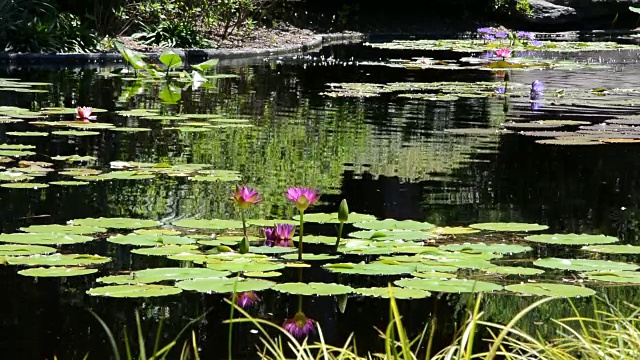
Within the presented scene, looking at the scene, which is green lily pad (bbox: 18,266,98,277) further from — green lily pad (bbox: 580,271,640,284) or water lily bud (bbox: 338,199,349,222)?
green lily pad (bbox: 580,271,640,284)

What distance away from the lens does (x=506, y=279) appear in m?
4.24

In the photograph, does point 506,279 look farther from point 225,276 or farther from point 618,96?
point 618,96

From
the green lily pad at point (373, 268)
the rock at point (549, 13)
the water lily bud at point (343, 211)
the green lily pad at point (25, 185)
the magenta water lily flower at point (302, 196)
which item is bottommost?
the green lily pad at point (373, 268)

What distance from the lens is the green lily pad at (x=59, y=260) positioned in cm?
427

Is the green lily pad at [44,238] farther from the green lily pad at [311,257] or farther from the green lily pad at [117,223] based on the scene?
the green lily pad at [311,257]

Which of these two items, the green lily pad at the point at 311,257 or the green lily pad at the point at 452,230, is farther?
the green lily pad at the point at 452,230

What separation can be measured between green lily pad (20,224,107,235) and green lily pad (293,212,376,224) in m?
0.91

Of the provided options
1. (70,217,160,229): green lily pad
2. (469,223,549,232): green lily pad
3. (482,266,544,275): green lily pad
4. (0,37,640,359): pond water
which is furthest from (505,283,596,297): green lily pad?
(70,217,160,229): green lily pad

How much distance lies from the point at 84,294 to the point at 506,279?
1451 mm

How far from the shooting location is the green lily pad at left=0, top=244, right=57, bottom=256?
4.41 m

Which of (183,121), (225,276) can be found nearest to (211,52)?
(183,121)

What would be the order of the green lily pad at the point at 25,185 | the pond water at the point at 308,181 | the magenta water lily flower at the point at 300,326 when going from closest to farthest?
1. the magenta water lily flower at the point at 300,326
2. the pond water at the point at 308,181
3. the green lily pad at the point at 25,185

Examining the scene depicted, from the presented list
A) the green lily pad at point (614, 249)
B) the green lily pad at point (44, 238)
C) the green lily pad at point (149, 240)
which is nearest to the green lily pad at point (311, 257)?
the green lily pad at point (149, 240)

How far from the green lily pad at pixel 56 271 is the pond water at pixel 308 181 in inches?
1.3
